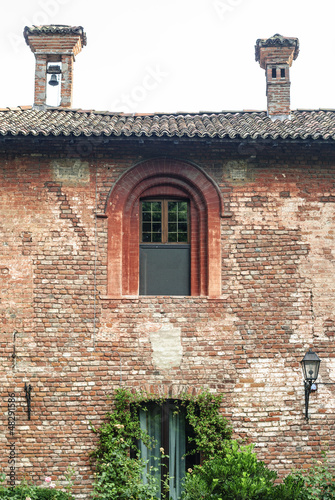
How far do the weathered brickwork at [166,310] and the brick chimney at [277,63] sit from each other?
2.56 metres

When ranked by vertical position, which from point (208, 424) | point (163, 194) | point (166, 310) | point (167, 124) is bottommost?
point (208, 424)

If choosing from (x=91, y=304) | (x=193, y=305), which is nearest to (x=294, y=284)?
(x=193, y=305)

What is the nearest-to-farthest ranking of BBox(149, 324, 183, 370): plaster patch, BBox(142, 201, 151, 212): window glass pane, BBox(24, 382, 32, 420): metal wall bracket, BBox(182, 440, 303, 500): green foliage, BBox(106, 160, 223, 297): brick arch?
1. BBox(182, 440, 303, 500): green foliage
2. BBox(24, 382, 32, 420): metal wall bracket
3. BBox(149, 324, 183, 370): plaster patch
4. BBox(106, 160, 223, 297): brick arch
5. BBox(142, 201, 151, 212): window glass pane

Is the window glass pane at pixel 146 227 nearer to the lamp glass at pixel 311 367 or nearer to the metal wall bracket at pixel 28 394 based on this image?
the metal wall bracket at pixel 28 394

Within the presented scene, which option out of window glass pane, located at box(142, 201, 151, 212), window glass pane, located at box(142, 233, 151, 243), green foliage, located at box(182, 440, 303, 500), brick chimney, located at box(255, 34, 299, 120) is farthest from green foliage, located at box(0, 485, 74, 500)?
brick chimney, located at box(255, 34, 299, 120)

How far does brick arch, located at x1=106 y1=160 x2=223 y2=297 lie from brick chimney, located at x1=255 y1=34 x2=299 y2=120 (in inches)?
129

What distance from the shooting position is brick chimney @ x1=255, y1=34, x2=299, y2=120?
12.2 meters

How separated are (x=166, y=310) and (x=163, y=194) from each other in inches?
88.1

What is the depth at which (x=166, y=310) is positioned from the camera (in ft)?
31.5

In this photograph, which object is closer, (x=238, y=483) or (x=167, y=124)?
(x=238, y=483)

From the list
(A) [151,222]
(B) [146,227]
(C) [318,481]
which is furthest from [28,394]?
(C) [318,481]

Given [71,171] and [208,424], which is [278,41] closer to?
[71,171]

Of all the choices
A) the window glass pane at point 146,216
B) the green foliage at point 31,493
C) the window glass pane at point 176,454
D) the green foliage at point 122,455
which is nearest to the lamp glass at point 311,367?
the window glass pane at point 176,454

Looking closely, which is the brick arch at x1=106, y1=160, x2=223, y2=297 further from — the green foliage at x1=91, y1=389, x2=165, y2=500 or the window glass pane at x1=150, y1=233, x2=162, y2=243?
the green foliage at x1=91, y1=389, x2=165, y2=500
